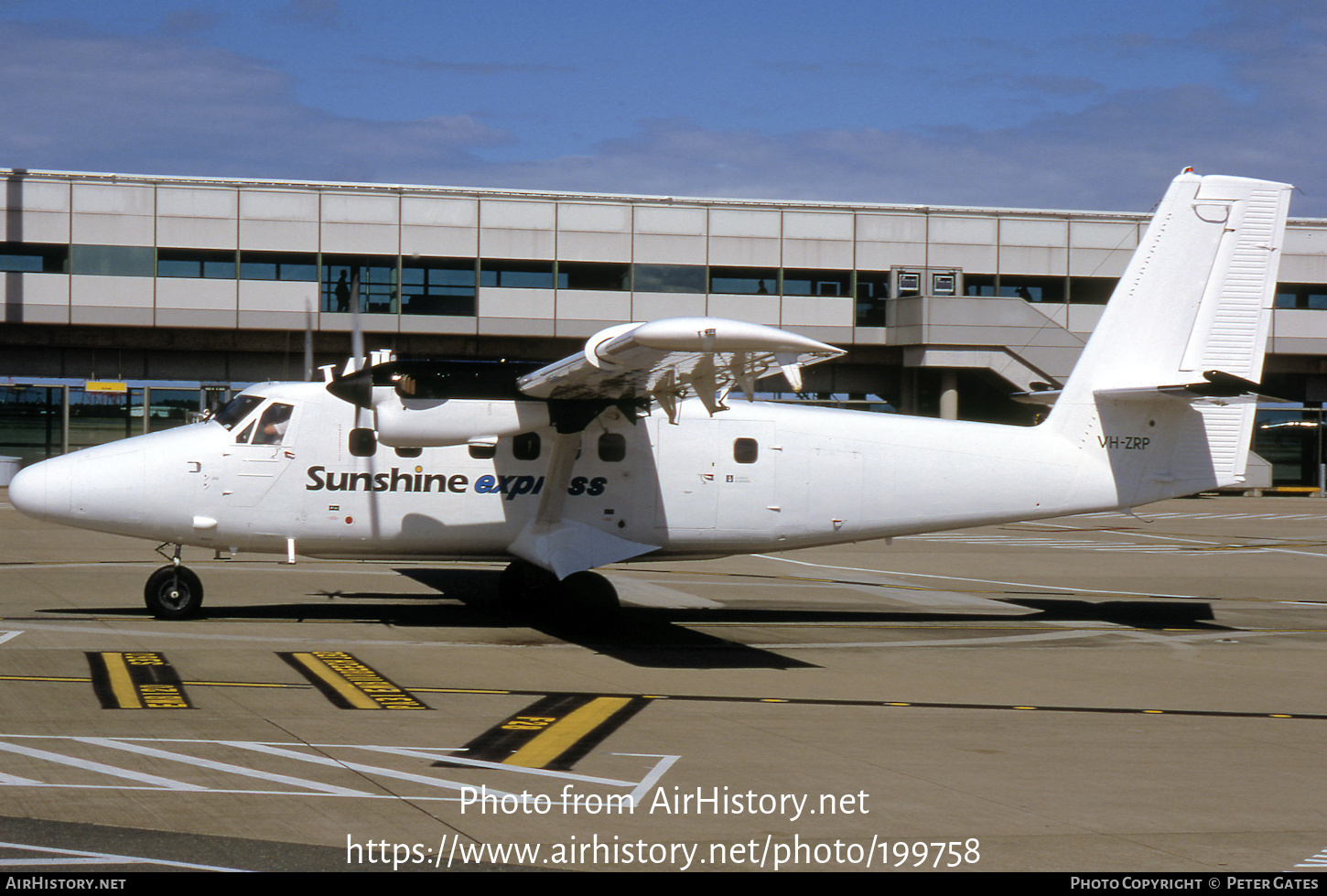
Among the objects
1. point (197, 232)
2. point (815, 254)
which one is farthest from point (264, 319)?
point (815, 254)

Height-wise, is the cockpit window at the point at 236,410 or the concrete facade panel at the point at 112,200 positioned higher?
the concrete facade panel at the point at 112,200

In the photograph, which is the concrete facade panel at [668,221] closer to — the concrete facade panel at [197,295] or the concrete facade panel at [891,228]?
the concrete facade panel at [891,228]

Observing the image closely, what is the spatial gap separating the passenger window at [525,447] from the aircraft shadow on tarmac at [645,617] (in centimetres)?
216

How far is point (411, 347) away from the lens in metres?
43.6

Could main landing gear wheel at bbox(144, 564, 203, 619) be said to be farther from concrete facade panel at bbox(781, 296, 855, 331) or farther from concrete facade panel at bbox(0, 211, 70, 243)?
concrete facade panel at bbox(781, 296, 855, 331)

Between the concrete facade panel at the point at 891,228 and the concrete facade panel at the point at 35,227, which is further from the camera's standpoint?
the concrete facade panel at the point at 891,228

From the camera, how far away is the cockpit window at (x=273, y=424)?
1489cm

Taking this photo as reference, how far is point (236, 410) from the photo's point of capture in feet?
49.4

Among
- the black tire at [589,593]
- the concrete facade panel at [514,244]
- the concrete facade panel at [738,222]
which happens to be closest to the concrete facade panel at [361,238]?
the concrete facade panel at [514,244]

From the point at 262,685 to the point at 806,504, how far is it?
765cm

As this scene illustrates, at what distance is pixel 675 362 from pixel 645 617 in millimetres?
5125

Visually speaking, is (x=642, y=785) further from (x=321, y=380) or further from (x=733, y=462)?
(x=321, y=380)

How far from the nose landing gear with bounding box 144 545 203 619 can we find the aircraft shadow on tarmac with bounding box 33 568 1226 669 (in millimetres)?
407

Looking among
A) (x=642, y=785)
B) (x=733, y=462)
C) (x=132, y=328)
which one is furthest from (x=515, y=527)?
(x=132, y=328)
